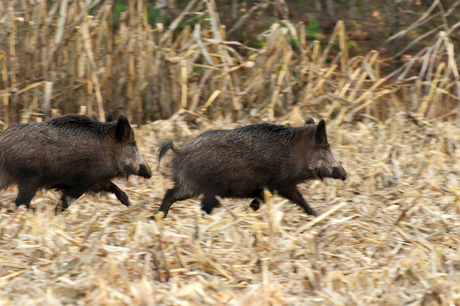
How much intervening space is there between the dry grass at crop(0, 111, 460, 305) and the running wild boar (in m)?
0.27

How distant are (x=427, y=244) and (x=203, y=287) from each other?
1.80 m

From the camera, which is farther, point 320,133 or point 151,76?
point 151,76

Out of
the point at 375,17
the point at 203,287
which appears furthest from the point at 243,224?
the point at 375,17

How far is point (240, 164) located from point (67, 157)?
1.52m

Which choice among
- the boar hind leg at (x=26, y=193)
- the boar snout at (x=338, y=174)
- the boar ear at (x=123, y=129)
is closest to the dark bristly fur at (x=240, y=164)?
the boar snout at (x=338, y=174)

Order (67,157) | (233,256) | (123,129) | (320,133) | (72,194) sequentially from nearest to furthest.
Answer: (233,256) → (67,157) → (72,194) → (123,129) → (320,133)

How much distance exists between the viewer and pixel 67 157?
5.26 m

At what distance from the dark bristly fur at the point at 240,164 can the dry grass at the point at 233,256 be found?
22 cm

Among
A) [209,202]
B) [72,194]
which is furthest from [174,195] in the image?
[72,194]

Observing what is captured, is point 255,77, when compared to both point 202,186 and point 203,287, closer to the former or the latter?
point 202,186

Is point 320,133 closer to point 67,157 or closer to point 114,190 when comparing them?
point 114,190

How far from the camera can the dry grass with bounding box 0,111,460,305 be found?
337 centimetres

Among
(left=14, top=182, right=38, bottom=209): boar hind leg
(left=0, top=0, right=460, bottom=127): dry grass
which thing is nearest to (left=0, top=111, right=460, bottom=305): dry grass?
(left=14, top=182, right=38, bottom=209): boar hind leg

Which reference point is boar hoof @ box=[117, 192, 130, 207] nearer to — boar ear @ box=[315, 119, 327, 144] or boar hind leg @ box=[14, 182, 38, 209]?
boar hind leg @ box=[14, 182, 38, 209]
